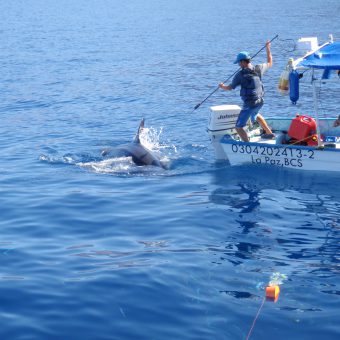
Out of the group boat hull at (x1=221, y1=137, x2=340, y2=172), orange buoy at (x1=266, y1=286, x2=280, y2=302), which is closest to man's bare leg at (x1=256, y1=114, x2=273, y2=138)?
boat hull at (x1=221, y1=137, x2=340, y2=172)

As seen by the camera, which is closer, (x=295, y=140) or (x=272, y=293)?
(x=272, y=293)

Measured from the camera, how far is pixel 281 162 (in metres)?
17.1

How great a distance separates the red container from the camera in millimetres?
16828

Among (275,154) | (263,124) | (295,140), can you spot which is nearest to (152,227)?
(275,154)

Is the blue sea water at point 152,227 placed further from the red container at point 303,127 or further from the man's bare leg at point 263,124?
the man's bare leg at point 263,124

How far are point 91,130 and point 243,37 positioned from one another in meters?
28.0

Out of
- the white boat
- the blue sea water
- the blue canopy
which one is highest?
the blue canopy

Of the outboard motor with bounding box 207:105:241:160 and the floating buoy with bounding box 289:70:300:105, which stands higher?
the floating buoy with bounding box 289:70:300:105

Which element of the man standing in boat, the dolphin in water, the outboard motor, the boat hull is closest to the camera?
the boat hull

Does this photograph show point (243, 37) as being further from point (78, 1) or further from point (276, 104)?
point (78, 1)

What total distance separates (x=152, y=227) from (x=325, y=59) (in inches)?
230

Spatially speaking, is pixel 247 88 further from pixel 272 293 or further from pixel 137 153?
pixel 272 293

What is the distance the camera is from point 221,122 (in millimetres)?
17688

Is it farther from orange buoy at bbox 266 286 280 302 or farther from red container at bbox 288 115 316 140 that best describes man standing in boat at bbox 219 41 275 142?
orange buoy at bbox 266 286 280 302
